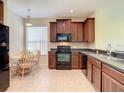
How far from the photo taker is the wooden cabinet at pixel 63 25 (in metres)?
8.26

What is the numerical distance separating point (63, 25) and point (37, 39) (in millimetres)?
1813

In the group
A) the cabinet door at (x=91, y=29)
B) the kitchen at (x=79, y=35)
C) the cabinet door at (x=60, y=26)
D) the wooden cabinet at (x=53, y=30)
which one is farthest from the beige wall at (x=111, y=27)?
the wooden cabinet at (x=53, y=30)

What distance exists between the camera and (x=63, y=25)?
27.2 feet

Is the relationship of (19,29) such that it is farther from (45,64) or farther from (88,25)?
(88,25)

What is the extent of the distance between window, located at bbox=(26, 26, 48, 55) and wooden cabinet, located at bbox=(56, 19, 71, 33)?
3.58ft

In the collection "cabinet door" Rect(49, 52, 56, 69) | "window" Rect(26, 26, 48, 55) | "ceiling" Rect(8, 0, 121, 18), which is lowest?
"cabinet door" Rect(49, 52, 56, 69)

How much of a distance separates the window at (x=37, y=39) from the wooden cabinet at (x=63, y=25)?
109 cm

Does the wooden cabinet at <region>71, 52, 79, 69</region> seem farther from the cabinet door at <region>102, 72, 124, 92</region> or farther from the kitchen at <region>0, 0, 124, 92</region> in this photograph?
the cabinet door at <region>102, 72, 124, 92</region>

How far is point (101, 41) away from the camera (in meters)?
6.34

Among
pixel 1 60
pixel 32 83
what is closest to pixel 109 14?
pixel 32 83

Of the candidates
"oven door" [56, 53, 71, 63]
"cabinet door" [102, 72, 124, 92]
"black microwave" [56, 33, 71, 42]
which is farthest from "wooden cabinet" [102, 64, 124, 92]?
"black microwave" [56, 33, 71, 42]

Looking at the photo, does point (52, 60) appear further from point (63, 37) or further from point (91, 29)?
point (91, 29)

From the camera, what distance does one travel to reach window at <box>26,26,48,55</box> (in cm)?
909

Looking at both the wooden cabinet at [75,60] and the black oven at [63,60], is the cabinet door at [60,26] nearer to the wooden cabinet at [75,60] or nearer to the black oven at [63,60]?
the black oven at [63,60]
